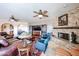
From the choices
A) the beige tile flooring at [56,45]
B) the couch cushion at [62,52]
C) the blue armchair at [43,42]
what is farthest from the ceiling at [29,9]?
the couch cushion at [62,52]

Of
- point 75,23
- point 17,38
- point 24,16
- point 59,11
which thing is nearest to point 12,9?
point 24,16

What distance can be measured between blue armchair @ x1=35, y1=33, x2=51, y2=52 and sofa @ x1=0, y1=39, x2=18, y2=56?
416mm

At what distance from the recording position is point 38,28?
3.13 m

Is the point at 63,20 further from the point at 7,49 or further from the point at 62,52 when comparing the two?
the point at 7,49

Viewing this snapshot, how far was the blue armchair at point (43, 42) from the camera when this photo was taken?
314cm

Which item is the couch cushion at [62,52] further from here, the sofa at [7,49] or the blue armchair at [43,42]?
the sofa at [7,49]

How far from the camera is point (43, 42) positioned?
3146 mm

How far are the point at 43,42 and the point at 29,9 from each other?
66 cm

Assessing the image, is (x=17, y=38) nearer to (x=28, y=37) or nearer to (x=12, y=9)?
(x=28, y=37)

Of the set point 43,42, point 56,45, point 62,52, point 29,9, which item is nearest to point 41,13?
point 29,9

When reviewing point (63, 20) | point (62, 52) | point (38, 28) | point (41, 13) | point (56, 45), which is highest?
point (41, 13)

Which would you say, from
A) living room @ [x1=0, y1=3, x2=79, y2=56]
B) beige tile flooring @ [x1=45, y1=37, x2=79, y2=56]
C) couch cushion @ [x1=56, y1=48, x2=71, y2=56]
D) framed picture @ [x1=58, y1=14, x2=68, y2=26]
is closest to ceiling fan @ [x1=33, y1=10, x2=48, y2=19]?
living room @ [x1=0, y1=3, x2=79, y2=56]

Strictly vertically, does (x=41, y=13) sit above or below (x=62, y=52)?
above

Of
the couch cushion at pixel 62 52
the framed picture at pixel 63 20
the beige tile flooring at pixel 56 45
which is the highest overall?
the framed picture at pixel 63 20
